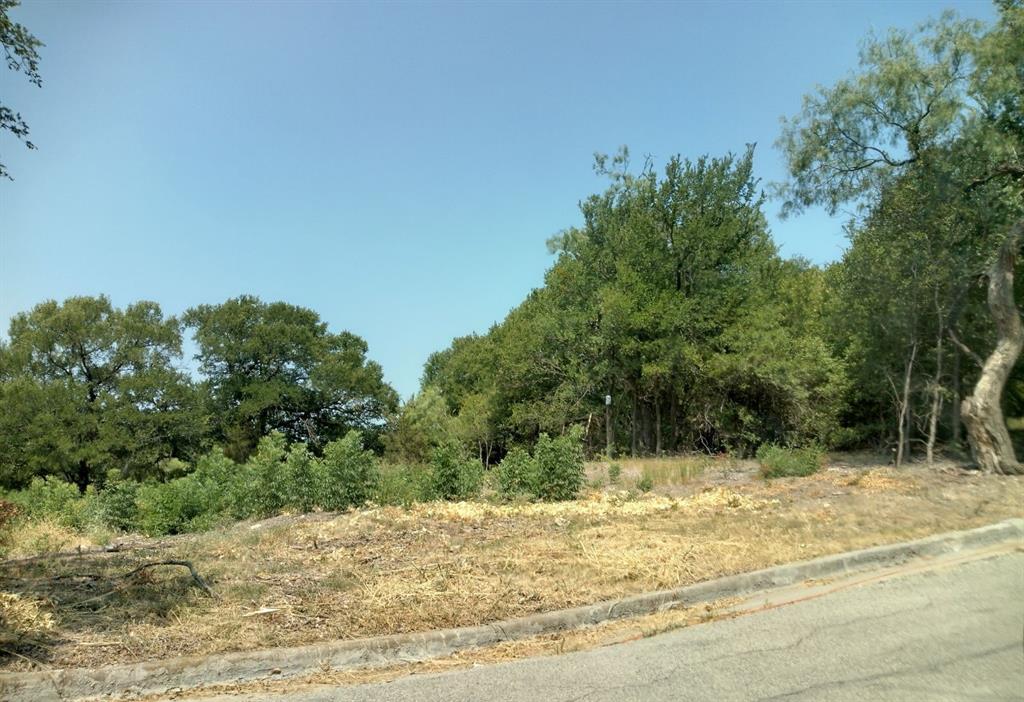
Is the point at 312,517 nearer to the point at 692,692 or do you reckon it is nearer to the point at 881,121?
the point at 692,692

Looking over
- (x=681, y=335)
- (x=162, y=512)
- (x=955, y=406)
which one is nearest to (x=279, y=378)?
(x=681, y=335)

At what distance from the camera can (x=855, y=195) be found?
1955cm

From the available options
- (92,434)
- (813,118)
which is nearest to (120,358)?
(92,434)

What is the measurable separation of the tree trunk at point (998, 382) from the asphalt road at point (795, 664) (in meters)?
10.7

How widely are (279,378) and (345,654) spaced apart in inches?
1983

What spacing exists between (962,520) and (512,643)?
24.0 feet

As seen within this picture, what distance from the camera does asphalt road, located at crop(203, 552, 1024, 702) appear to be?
4551 mm

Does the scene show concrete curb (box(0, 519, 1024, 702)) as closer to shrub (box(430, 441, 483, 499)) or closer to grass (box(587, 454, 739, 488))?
shrub (box(430, 441, 483, 499))

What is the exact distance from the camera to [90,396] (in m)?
45.4

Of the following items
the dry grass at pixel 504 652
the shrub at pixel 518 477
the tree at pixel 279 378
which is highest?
the tree at pixel 279 378

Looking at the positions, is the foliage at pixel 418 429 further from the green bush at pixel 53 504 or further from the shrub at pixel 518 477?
the shrub at pixel 518 477

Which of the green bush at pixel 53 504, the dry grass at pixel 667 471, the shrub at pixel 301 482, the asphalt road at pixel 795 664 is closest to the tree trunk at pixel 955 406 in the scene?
the dry grass at pixel 667 471

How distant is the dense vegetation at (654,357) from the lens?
16094 millimetres

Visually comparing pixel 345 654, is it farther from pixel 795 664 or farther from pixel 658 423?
pixel 658 423
